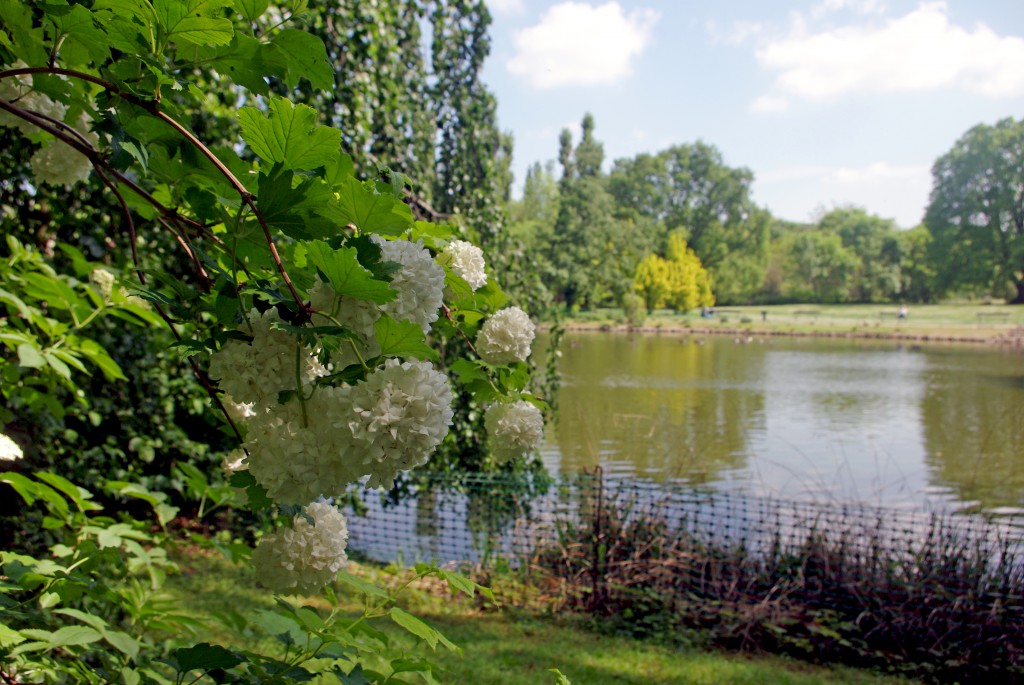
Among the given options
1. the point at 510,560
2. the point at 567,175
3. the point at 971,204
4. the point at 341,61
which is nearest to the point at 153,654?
the point at 510,560

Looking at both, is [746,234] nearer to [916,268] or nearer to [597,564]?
[916,268]

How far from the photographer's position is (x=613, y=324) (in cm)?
3441

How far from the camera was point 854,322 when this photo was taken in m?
38.3

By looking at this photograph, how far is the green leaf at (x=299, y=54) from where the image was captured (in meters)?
0.87

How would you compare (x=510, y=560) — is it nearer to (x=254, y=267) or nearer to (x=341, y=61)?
(x=341, y=61)

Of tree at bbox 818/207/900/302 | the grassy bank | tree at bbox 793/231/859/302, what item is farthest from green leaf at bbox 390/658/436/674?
tree at bbox 793/231/859/302

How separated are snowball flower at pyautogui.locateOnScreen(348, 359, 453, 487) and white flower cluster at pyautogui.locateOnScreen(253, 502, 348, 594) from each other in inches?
13.8

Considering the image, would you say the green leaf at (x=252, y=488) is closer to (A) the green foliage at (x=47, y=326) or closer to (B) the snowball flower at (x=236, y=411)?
(B) the snowball flower at (x=236, y=411)

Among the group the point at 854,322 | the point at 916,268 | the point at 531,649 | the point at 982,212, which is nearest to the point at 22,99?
the point at 531,649

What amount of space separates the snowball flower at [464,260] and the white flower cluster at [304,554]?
0.40 meters

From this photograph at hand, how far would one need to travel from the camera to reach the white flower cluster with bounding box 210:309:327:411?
730 millimetres

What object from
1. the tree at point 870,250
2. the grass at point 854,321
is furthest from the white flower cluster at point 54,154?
the tree at point 870,250

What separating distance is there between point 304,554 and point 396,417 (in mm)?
433

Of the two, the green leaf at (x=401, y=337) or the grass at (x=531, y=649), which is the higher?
the green leaf at (x=401, y=337)
